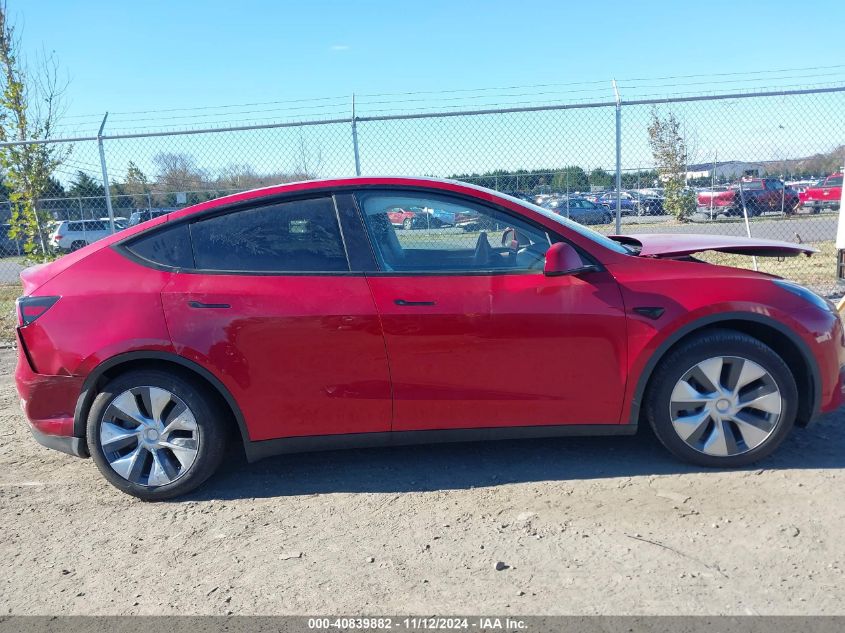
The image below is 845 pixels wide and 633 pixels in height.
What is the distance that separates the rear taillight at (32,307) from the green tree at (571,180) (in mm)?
5556

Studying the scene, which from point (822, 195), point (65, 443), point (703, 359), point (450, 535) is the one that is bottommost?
point (450, 535)

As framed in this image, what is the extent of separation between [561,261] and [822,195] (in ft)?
39.0

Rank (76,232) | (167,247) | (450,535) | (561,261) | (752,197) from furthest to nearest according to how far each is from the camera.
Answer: (76,232) < (752,197) < (167,247) < (561,261) < (450,535)

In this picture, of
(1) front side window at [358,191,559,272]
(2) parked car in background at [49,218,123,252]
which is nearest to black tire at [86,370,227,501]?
(1) front side window at [358,191,559,272]

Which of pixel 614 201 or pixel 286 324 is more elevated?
pixel 614 201

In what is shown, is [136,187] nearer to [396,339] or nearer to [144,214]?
[144,214]

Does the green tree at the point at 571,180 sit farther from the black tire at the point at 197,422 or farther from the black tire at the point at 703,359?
the black tire at the point at 197,422

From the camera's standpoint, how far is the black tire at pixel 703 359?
11.8ft

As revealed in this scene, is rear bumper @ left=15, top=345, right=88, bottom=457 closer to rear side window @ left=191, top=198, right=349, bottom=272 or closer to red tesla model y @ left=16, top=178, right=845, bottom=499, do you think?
red tesla model y @ left=16, top=178, right=845, bottom=499

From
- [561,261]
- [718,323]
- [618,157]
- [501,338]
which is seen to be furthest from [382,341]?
[618,157]

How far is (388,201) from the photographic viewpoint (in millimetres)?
3793

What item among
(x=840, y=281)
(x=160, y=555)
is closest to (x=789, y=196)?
(x=840, y=281)

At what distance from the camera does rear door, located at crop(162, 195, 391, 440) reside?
141 inches

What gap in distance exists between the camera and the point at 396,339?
357 cm
